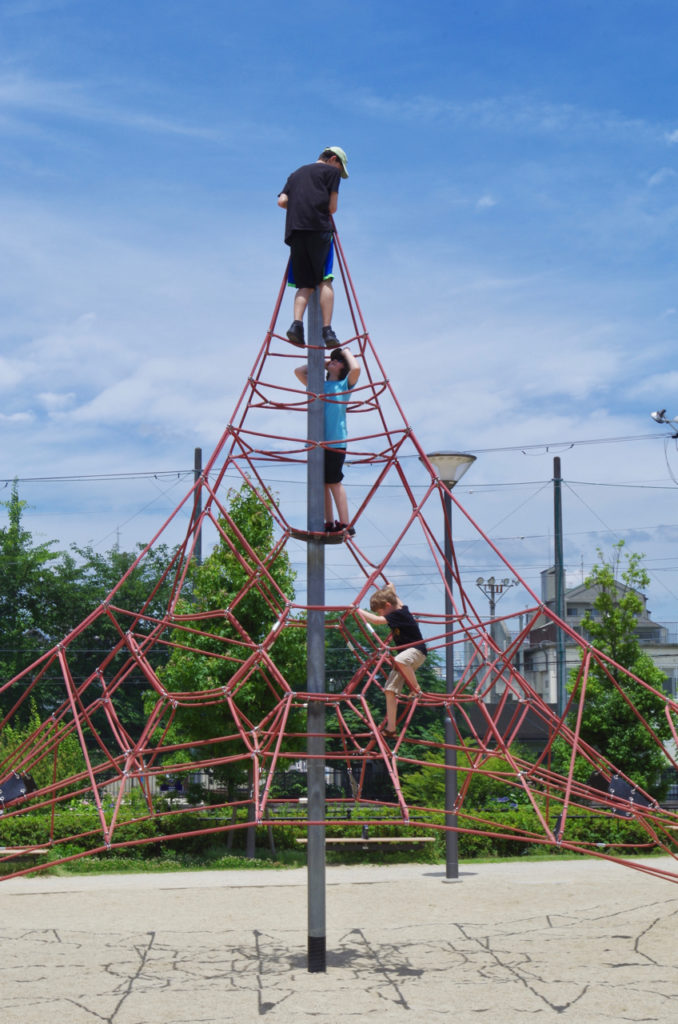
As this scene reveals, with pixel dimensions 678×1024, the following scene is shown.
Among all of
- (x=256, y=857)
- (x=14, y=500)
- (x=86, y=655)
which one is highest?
(x=14, y=500)

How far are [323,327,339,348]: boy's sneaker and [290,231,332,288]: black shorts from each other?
1.18 feet

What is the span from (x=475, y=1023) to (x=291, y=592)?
8361 millimetres

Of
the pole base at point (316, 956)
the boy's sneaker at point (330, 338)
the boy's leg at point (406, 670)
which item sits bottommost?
the pole base at point (316, 956)

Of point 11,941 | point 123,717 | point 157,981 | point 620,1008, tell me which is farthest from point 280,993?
point 123,717

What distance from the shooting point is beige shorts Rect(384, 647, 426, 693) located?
21.9 ft

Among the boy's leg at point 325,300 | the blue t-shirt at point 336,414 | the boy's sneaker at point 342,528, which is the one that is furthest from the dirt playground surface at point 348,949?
the boy's leg at point 325,300

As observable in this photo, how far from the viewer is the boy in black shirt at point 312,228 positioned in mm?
6961

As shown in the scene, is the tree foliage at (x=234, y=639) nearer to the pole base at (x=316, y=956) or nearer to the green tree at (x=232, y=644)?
the green tree at (x=232, y=644)

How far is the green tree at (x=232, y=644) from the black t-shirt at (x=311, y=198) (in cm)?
602

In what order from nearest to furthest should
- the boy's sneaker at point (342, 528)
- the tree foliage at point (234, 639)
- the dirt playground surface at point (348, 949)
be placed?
the dirt playground surface at point (348, 949)
the boy's sneaker at point (342, 528)
the tree foliage at point (234, 639)

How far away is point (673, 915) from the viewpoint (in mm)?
8711

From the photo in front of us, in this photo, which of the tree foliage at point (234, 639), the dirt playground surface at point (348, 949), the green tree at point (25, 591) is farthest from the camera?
the green tree at point (25, 591)

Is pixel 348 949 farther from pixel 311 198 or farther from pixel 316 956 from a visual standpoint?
pixel 311 198

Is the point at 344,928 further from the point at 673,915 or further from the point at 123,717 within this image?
the point at 123,717
